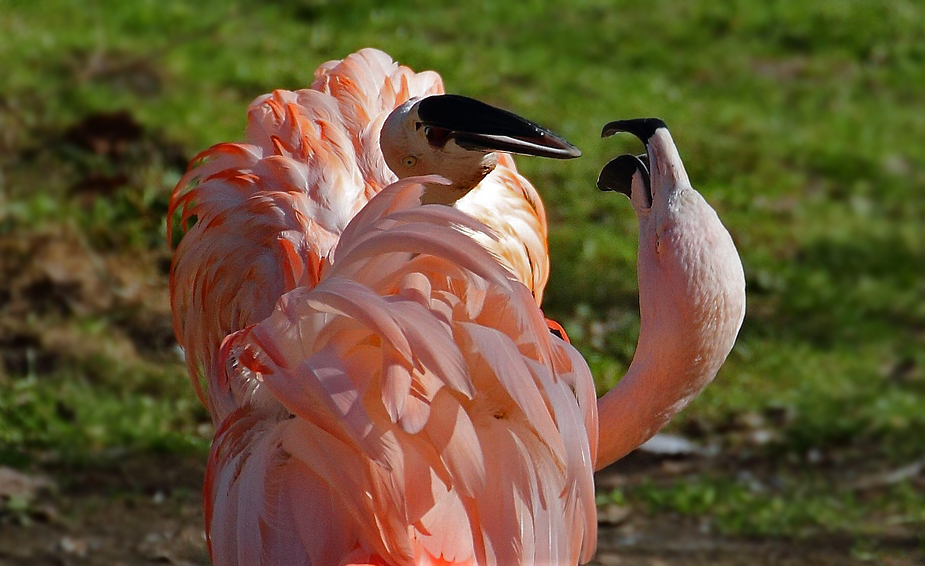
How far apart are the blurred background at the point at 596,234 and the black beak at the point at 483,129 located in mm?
1939

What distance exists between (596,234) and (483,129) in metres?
3.23

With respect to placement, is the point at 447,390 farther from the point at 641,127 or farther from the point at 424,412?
the point at 641,127

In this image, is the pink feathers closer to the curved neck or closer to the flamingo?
the flamingo

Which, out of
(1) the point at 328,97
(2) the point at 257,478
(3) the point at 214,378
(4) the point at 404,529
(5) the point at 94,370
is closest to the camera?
(4) the point at 404,529

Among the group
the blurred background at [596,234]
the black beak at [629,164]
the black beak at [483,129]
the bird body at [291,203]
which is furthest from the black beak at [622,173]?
the blurred background at [596,234]

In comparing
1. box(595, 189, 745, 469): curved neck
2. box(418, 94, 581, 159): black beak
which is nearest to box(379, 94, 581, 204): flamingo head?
box(418, 94, 581, 159): black beak

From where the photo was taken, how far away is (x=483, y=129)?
3008mm

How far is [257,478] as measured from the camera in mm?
2590

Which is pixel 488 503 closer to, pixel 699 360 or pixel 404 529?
pixel 404 529

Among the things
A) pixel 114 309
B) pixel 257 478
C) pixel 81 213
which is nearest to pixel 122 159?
pixel 81 213

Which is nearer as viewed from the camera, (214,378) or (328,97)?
(214,378)

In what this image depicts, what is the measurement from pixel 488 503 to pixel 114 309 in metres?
3.42

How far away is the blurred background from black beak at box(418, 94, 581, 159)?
6.36 feet

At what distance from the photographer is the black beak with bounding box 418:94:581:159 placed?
2.93 m
